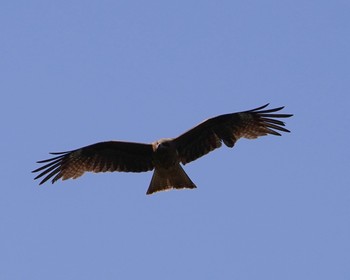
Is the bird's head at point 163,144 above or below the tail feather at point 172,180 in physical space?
above

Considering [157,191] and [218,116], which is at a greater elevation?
[218,116]

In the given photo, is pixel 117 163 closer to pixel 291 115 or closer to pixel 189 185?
pixel 189 185

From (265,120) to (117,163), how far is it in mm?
2636

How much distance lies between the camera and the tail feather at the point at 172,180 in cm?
1684

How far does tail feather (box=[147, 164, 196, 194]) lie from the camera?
16844mm

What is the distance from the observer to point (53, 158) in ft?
58.0

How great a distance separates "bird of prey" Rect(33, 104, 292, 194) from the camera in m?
16.9

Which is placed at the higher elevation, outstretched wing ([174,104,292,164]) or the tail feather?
outstretched wing ([174,104,292,164])

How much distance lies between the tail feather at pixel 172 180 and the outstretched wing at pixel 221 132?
42 centimetres

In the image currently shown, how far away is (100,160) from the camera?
17766 millimetres

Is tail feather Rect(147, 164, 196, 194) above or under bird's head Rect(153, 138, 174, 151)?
under

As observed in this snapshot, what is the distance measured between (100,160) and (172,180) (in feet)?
5.03

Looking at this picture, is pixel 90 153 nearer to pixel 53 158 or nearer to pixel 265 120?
pixel 53 158

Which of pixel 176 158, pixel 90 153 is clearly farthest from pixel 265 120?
pixel 90 153
